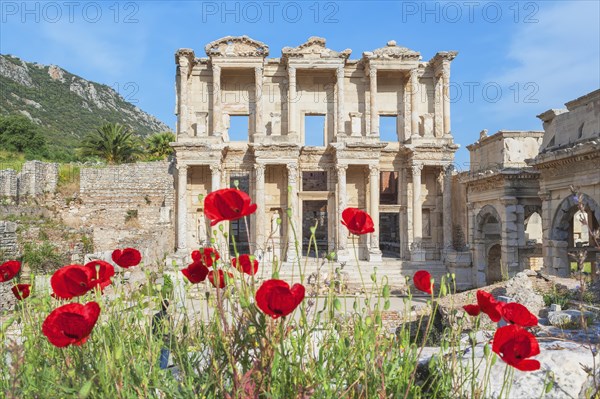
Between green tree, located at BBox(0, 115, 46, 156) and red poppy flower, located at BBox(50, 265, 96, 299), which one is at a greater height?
green tree, located at BBox(0, 115, 46, 156)

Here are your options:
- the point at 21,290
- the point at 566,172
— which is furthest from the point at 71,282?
the point at 566,172

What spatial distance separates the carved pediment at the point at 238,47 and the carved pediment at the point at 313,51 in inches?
44.7

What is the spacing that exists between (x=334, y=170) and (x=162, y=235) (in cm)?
893

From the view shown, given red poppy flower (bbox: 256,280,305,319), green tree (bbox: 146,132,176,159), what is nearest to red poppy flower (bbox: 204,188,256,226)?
red poppy flower (bbox: 256,280,305,319)

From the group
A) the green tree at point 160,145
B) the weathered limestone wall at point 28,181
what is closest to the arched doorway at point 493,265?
the weathered limestone wall at point 28,181

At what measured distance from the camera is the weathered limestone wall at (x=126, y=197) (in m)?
26.3

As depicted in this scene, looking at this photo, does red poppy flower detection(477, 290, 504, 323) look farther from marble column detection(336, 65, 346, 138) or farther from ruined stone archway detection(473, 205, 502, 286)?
marble column detection(336, 65, 346, 138)

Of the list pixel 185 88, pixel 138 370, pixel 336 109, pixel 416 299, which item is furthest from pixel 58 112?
pixel 138 370

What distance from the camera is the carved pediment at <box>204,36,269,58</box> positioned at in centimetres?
2341

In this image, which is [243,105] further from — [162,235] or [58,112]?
[58,112]

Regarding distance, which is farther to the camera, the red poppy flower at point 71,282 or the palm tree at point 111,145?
the palm tree at point 111,145

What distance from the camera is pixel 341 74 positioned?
23.6 meters

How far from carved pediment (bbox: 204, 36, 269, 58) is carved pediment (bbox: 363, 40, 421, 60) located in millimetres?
5232

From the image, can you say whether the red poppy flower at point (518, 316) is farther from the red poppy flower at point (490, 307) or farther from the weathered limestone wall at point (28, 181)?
the weathered limestone wall at point (28, 181)
